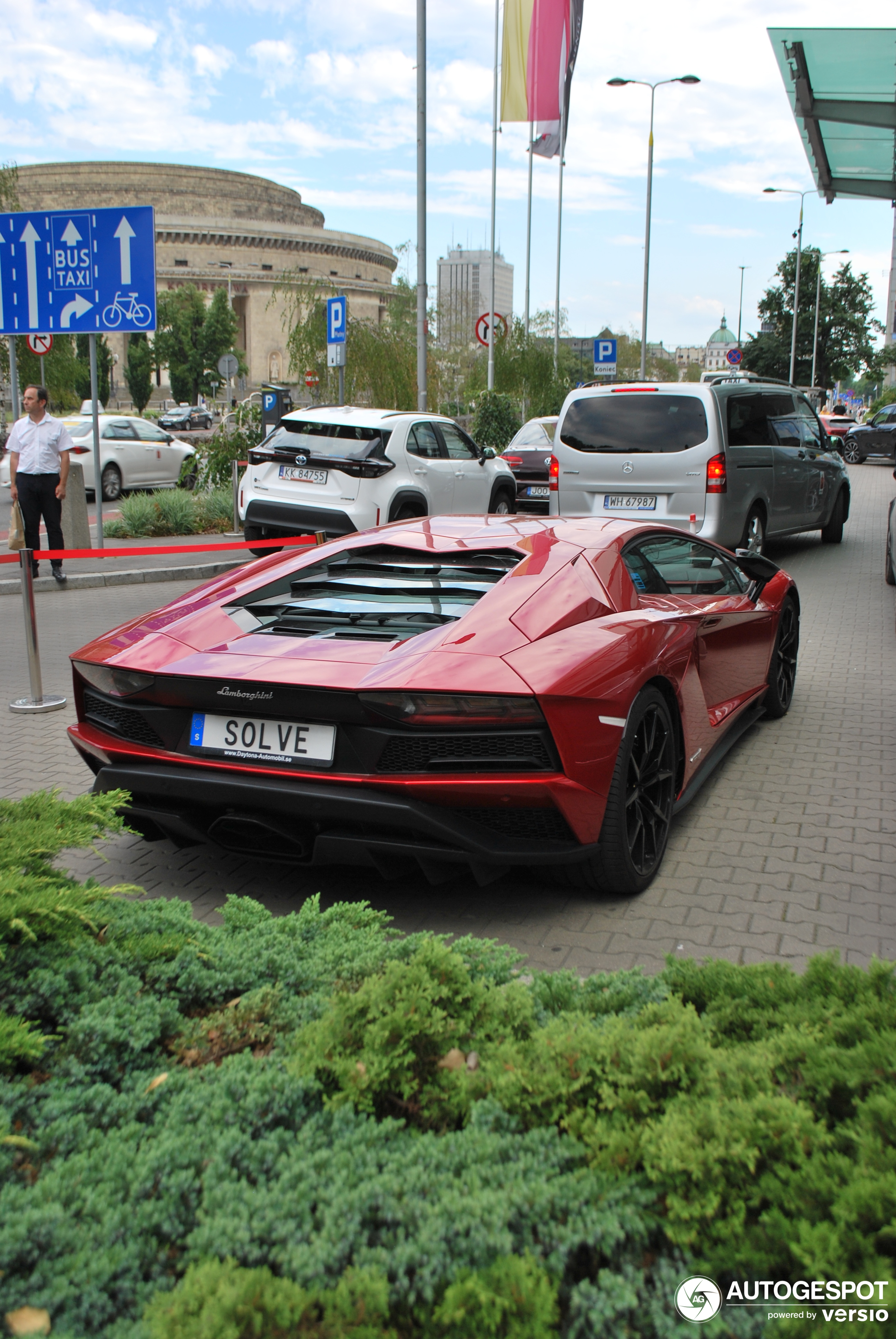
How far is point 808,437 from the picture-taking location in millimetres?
14125

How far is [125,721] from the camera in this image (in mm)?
3918

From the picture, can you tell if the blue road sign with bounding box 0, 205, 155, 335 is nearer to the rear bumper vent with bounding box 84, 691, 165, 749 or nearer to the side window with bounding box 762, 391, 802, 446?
the side window with bounding box 762, 391, 802, 446

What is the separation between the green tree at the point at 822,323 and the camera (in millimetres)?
72688

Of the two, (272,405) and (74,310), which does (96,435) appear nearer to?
(74,310)

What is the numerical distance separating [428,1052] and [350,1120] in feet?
0.77

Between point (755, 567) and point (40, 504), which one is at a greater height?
point (755, 567)

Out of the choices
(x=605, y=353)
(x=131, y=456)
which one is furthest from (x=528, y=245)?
(x=131, y=456)

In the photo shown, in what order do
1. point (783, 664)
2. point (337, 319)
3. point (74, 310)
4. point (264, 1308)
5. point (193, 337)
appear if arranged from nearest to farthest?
point (264, 1308), point (783, 664), point (74, 310), point (337, 319), point (193, 337)

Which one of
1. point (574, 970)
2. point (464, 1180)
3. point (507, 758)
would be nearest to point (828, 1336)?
point (464, 1180)

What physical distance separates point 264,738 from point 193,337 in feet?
297

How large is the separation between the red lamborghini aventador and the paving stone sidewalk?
210mm

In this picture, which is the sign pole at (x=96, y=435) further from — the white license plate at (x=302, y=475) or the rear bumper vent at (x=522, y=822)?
the rear bumper vent at (x=522, y=822)

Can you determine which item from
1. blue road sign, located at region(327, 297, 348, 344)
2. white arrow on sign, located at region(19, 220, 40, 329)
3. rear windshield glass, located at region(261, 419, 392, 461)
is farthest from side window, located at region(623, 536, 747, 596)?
blue road sign, located at region(327, 297, 348, 344)

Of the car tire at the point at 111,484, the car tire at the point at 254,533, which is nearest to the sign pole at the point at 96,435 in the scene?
the car tire at the point at 254,533
